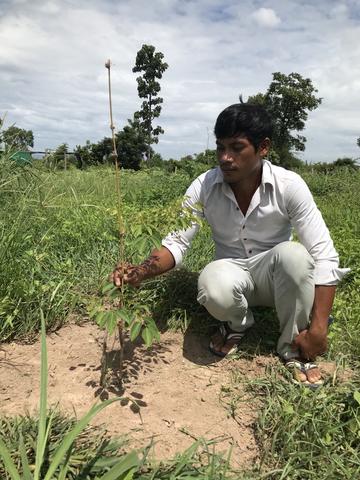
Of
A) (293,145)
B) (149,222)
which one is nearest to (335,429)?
(149,222)

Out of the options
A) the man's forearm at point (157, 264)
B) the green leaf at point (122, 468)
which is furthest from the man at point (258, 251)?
the green leaf at point (122, 468)

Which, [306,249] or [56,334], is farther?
[56,334]

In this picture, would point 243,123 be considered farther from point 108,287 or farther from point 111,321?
point 111,321

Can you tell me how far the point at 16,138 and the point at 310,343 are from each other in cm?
242

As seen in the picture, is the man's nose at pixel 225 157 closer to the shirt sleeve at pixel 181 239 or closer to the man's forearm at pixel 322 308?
the shirt sleeve at pixel 181 239

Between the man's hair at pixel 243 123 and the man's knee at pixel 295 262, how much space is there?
0.51 metres

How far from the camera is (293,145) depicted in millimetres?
23312

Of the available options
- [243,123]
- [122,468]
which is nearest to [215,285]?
[243,123]

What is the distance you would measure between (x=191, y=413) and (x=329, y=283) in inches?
→ 33.0

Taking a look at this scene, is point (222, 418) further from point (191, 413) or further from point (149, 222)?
point (149, 222)

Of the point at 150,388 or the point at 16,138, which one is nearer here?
the point at 150,388

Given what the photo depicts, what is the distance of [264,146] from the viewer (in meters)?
2.13

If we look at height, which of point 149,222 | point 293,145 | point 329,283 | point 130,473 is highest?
point 293,145

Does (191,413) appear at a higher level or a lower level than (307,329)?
lower
